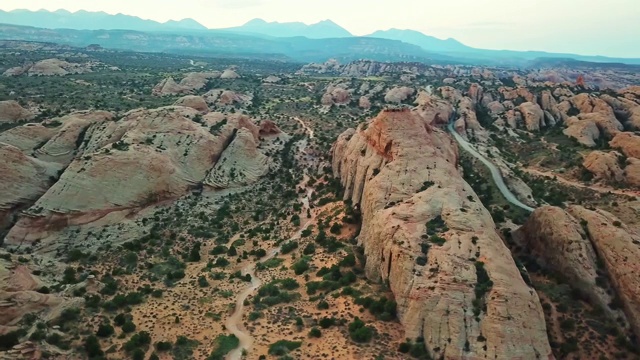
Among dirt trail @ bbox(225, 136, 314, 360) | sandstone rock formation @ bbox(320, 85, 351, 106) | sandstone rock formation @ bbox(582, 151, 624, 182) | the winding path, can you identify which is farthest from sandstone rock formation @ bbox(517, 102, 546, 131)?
the winding path

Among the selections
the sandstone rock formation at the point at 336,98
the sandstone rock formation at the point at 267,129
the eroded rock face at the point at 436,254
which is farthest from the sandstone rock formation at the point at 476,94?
the eroded rock face at the point at 436,254

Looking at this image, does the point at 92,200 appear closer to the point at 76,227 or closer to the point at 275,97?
the point at 76,227

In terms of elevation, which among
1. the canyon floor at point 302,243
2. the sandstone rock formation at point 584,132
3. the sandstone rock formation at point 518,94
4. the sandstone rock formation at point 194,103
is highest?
the sandstone rock formation at point 518,94

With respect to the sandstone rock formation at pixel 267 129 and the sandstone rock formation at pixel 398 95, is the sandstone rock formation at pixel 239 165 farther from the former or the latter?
the sandstone rock formation at pixel 398 95

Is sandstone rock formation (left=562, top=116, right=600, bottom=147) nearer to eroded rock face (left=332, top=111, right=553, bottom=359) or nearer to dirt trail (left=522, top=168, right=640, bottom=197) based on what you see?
dirt trail (left=522, top=168, right=640, bottom=197)

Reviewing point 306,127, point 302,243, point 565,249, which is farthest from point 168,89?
point 565,249

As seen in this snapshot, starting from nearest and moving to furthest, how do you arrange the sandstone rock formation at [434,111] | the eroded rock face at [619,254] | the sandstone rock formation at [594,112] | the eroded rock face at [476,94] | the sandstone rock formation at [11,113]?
1. the eroded rock face at [619,254]
2. the sandstone rock formation at [11,113]
3. the sandstone rock formation at [594,112]
4. the sandstone rock formation at [434,111]
5. the eroded rock face at [476,94]
